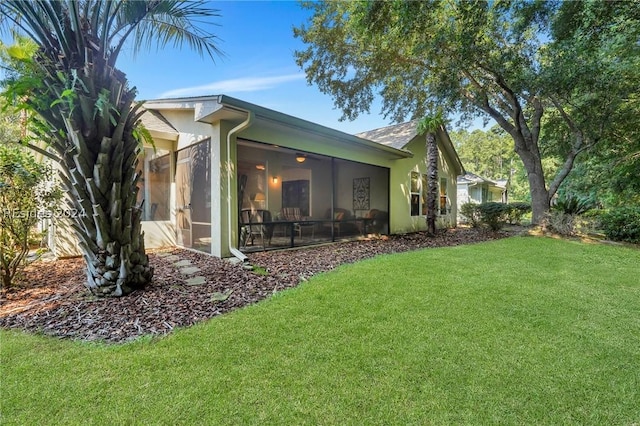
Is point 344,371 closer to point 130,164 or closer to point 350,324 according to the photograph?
point 350,324

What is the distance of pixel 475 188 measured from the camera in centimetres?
2347

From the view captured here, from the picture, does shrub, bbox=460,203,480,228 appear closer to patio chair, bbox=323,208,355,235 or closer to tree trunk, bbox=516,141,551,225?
tree trunk, bbox=516,141,551,225

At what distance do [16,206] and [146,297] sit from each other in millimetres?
2767

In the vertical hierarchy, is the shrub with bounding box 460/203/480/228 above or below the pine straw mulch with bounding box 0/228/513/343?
above

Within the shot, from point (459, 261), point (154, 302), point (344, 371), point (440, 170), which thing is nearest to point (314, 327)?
point (344, 371)

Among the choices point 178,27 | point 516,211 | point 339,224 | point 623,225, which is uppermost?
point 178,27

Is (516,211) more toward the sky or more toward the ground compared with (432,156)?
more toward the ground

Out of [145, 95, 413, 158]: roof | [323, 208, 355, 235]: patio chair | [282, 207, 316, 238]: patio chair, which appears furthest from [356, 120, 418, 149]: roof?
[282, 207, 316, 238]: patio chair

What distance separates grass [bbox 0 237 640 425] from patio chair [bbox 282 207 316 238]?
14.1 ft

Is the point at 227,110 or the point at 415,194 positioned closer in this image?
the point at 227,110

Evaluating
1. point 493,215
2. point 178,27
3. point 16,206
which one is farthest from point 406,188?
point 16,206

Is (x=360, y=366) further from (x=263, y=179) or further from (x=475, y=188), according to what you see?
(x=475, y=188)

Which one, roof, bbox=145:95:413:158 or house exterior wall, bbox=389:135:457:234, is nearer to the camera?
roof, bbox=145:95:413:158

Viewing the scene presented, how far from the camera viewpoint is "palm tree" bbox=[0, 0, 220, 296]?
11.5 feet
